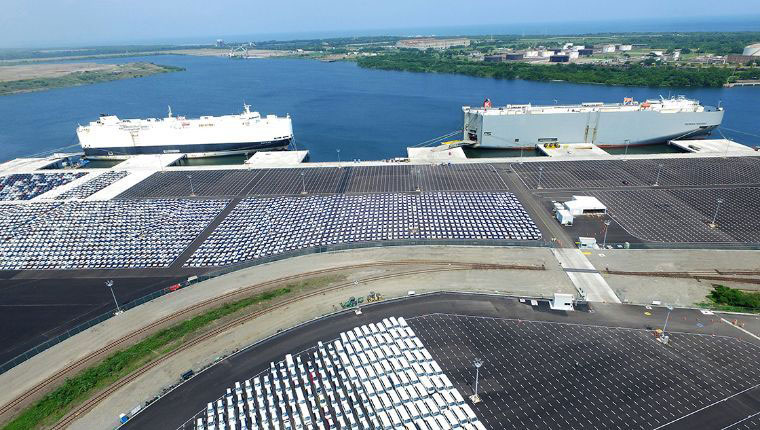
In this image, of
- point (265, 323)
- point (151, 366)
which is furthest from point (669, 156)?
point (151, 366)

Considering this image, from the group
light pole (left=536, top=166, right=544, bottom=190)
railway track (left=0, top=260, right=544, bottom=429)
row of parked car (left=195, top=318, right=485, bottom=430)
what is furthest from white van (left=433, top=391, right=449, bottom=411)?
light pole (left=536, top=166, right=544, bottom=190)

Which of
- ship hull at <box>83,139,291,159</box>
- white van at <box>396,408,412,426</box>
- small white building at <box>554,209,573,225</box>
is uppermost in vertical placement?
small white building at <box>554,209,573,225</box>

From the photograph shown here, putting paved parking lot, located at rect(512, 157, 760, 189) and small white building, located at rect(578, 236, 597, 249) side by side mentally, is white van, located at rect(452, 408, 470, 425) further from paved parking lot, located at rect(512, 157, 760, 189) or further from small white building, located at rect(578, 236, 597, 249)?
paved parking lot, located at rect(512, 157, 760, 189)

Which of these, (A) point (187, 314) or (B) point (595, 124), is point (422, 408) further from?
(B) point (595, 124)

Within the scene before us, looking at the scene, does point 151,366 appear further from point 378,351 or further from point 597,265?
point 597,265

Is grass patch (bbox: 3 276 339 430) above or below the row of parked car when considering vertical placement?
below

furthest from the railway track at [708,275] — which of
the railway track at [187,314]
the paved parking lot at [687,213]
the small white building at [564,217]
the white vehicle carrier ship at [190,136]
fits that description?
the white vehicle carrier ship at [190,136]

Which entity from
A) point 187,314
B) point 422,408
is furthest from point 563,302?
point 187,314
